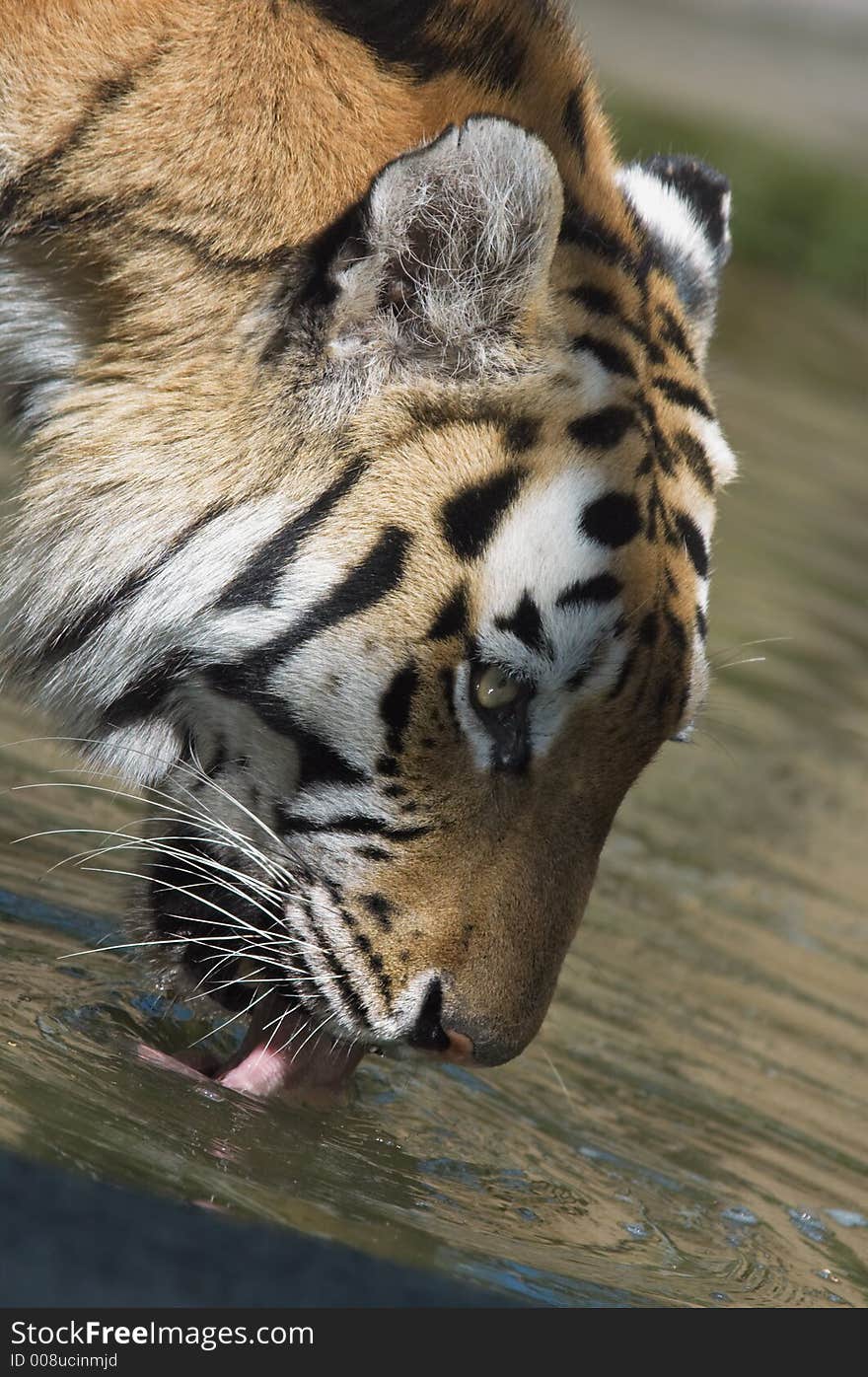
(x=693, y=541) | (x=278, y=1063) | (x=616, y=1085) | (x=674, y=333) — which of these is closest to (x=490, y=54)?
(x=674, y=333)

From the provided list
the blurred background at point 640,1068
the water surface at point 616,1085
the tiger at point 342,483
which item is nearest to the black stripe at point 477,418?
the tiger at point 342,483

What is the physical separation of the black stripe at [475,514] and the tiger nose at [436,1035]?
678mm

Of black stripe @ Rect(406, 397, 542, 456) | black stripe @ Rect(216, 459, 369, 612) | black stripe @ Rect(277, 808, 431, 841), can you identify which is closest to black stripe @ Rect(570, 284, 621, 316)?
black stripe @ Rect(406, 397, 542, 456)

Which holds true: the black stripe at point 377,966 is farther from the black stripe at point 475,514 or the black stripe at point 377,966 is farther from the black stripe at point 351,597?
the black stripe at point 475,514

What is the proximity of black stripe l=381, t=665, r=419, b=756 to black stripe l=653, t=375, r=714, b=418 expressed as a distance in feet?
2.36

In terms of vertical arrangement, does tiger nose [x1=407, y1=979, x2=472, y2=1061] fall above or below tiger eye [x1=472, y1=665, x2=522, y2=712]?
below

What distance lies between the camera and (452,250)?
3047mm

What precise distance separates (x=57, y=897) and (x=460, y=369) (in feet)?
5.39

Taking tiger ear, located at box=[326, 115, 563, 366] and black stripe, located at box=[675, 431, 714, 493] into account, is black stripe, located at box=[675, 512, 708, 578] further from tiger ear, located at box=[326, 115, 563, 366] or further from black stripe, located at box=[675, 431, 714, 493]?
tiger ear, located at box=[326, 115, 563, 366]

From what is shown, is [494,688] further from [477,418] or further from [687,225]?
[687,225]

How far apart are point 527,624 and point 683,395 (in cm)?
67

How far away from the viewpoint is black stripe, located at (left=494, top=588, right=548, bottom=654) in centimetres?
308

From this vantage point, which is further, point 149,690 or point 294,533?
point 149,690

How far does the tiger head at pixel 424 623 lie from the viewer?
3088mm
